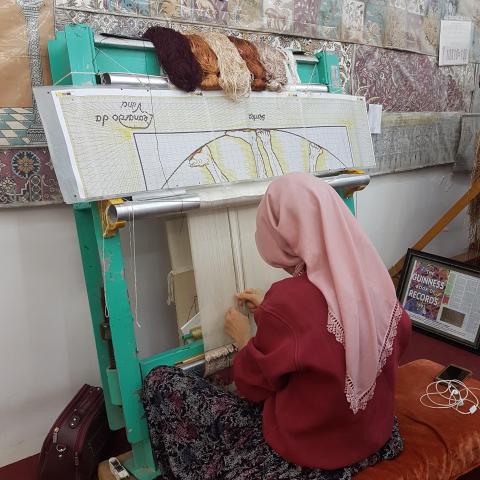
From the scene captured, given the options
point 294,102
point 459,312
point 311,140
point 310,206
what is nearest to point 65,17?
point 294,102

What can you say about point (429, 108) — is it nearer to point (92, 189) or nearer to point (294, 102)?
point (294, 102)

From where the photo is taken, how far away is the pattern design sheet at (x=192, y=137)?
3.93 feet

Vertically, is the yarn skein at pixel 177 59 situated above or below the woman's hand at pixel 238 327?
above

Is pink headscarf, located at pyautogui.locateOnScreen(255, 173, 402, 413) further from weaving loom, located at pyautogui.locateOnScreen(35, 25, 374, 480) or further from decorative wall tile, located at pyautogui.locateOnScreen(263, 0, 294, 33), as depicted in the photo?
decorative wall tile, located at pyautogui.locateOnScreen(263, 0, 294, 33)

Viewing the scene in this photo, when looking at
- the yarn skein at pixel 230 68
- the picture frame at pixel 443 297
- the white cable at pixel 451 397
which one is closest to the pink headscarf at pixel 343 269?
the yarn skein at pixel 230 68

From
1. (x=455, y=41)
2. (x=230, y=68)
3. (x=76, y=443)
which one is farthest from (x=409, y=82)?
(x=76, y=443)

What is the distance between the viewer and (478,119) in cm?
317

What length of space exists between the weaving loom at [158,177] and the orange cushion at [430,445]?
0.55m

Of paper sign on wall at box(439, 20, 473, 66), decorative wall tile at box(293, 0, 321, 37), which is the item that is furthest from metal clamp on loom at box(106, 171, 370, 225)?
paper sign on wall at box(439, 20, 473, 66)

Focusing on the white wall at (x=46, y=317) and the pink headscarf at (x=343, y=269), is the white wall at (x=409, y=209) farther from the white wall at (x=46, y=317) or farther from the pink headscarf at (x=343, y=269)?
the pink headscarf at (x=343, y=269)

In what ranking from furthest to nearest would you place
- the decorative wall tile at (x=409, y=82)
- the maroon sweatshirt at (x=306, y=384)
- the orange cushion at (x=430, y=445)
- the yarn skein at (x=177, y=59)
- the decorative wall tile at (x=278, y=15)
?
the decorative wall tile at (x=409, y=82) < the decorative wall tile at (x=278, y=15) < the yarn skein at (x=177, y=59) < the orange cushion at (x=430, y=445) < the maroon sweatshirt at (x=306, y=384)

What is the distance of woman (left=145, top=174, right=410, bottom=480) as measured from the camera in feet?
3.43

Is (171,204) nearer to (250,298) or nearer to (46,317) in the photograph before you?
(250,298)

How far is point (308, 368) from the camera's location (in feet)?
3.40
